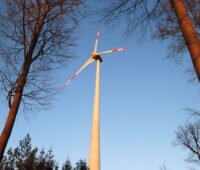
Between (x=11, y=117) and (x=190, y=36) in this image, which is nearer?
(x=190, y=36)

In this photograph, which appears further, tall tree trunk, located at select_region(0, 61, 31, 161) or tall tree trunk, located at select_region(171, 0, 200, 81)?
tall tree trunk, located at select_region(0, 61, 31, 161)

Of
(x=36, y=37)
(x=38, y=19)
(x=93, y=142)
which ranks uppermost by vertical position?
(x=38, y=19)

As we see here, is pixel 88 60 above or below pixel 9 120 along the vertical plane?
above

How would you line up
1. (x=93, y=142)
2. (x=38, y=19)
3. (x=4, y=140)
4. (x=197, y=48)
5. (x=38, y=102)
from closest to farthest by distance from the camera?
Answer: 1. (x=197, y=48)
2. (x=4, y=140)
3. (x=38, y=19)
4. (x=38, y=102)
5. (x=93, y=142)

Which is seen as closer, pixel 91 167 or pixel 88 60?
pixel 91 167

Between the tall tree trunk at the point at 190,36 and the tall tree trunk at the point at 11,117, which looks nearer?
the tall tree trunk at the point at 190,36

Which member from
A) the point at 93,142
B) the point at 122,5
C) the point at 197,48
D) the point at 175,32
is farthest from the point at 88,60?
the point at 197,48

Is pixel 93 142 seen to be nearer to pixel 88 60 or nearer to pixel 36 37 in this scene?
pixel 36 37

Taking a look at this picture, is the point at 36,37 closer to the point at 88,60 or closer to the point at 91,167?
the point at 91,167

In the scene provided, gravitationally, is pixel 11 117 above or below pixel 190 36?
below

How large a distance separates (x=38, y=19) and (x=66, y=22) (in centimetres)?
A: 123

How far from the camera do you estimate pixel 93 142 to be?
463 inches

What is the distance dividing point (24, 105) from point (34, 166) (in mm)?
2485

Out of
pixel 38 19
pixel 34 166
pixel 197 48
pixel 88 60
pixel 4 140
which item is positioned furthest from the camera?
pixel 88 60
